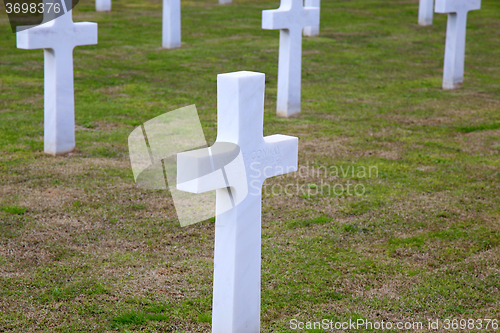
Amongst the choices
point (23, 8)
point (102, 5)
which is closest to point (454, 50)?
point (102, 5)

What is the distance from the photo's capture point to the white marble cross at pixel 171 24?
1432 centimetres

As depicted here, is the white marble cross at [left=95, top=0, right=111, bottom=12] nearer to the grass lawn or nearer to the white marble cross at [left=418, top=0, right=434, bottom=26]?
the grass lawn

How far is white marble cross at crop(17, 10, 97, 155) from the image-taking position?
7273 mm

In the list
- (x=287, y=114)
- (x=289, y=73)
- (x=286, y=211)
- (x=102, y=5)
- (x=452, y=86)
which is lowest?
(x=286, y=211)

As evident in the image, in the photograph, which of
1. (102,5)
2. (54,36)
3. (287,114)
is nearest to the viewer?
(54,36)

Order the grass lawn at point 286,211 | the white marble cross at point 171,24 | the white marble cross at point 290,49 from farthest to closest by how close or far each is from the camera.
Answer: the white marble cross at point 171,24
the white marble cross at point 290,49
the grass lawn at point 286,211

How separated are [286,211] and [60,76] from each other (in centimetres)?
343

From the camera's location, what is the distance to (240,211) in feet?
11.5

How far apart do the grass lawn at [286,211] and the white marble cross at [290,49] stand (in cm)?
37

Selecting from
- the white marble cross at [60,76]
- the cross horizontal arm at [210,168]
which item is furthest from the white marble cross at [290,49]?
the cross horizontal arm at [210,168]

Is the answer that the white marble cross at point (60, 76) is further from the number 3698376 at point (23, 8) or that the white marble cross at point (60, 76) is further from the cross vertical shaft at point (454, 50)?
the number 3698376 at point (23, 8)

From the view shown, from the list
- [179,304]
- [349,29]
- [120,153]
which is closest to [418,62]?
[349,29]

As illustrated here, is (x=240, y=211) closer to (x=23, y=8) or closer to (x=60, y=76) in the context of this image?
(x=60, y=76)

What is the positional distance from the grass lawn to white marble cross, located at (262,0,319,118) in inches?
14.4
